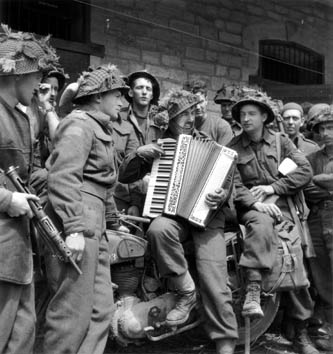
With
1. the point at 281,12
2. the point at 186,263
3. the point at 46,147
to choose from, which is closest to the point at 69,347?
the point at 186,263

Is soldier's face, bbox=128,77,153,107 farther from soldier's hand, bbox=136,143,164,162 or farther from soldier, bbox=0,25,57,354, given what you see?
soldier, bbox=0,25,57,354

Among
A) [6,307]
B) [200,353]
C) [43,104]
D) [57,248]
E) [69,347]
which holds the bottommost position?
[200,353]

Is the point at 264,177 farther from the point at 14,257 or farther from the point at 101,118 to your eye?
the point at 14,257

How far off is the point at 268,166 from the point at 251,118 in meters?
0.44

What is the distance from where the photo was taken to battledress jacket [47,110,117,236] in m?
3.99

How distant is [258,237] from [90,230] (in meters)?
1.71

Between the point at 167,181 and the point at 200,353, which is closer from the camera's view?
the point at 167,181

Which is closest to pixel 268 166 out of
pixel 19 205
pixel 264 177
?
pixel 264 177

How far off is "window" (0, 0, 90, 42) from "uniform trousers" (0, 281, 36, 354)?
4911 mm

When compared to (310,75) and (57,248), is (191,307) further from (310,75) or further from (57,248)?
(310,75)

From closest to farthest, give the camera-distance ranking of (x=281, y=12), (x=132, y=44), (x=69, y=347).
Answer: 1. (x=69, y=347)
2. (x=132, y=44)
3. (x=281, y=12)

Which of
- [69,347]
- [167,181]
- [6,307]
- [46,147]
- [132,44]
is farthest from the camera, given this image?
[132,44]

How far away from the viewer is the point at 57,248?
3893 millimetres

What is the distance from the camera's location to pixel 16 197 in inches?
145
